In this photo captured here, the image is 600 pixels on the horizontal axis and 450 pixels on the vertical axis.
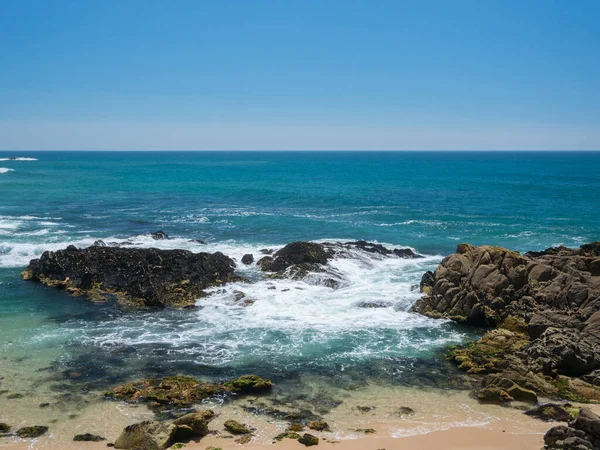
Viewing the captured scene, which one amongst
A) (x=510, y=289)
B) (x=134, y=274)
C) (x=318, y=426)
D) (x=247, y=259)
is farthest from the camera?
(x=247, y=259)

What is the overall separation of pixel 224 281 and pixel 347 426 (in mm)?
18442

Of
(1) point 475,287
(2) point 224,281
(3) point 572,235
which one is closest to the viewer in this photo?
(1) point 475,287

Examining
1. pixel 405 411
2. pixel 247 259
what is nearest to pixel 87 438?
pixel 405 411

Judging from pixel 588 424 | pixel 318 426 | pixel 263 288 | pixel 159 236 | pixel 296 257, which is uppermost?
pixel 159 236

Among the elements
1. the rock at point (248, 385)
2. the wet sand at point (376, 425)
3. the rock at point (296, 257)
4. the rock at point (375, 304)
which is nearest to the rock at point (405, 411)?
the wet sand at point (376, 425)

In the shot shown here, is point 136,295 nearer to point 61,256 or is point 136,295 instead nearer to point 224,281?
point 224,281

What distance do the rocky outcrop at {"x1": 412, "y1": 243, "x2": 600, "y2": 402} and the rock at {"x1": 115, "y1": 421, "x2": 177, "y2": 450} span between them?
462 inches

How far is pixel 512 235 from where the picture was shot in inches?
2024

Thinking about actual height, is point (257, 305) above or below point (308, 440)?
above

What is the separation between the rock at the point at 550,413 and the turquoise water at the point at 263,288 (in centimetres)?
439

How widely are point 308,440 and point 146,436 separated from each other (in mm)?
5120

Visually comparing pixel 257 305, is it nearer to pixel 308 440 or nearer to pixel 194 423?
pixel 194 423

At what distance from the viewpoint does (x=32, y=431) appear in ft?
56.4

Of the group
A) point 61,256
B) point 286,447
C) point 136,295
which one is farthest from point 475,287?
point 61,256
